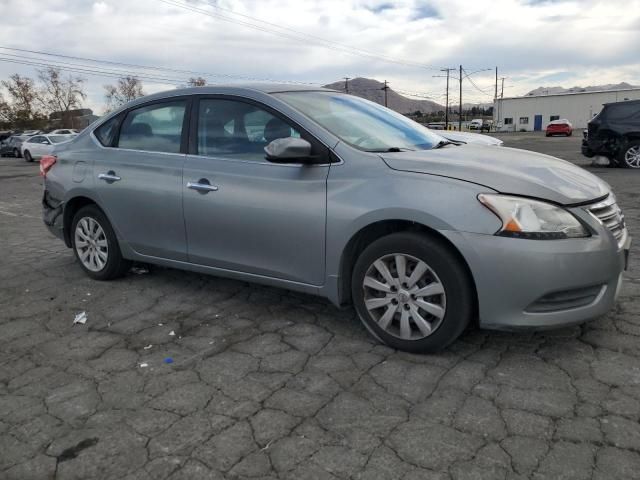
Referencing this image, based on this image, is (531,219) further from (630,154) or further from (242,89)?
(630,154)

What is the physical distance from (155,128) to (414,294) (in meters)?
2.49

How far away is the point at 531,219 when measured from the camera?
2754 mm

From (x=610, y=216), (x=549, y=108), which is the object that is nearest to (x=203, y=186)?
(x=610, y=216)

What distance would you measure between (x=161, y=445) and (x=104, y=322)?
1747 millimetres

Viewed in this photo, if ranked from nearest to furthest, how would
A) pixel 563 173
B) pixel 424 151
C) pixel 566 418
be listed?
pixel 566 418 → pixel 563 173 → pixel 424 151

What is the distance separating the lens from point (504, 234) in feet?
9.01

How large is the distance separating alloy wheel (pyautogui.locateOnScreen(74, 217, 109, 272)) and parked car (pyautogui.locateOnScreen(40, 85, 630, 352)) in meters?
0.08

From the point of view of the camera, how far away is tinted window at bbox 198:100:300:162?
3.59 meters

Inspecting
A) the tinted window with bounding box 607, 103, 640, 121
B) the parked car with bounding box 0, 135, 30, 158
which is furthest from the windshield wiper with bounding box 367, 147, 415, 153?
the parked car with bounding box 0, 135, 30, 158

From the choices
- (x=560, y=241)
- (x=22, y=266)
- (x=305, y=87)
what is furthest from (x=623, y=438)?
(x=22, y=266)

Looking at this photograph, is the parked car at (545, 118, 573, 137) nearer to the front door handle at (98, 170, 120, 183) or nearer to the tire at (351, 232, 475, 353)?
the front door handle at (98, 170, 120, 183)

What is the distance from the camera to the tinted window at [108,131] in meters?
4.52

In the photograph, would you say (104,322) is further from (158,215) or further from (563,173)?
(563,173)

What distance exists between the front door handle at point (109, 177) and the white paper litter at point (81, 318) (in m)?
1.09
